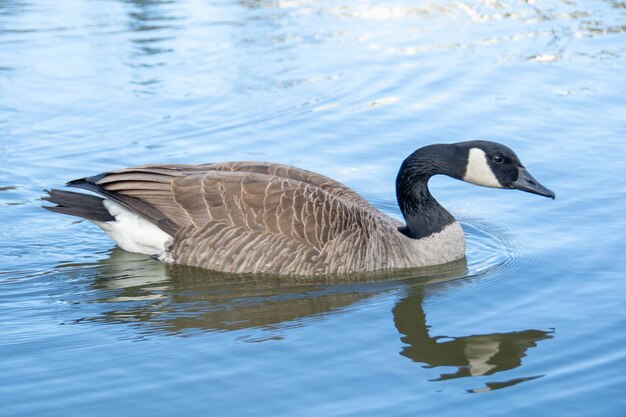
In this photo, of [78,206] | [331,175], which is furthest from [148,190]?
[331,175]

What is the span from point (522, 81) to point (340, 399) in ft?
29.7

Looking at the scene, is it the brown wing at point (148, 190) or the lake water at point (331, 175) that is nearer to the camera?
the lake water at point (331, 175)

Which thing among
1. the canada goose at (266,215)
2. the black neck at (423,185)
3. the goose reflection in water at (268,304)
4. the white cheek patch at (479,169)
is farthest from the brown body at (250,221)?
the white cheek patch at (479,169)

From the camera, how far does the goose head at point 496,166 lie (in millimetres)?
9773

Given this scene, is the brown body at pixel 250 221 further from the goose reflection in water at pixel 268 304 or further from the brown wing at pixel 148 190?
the goose reflection in water at pixel 268 304

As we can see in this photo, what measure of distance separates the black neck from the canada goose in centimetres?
1

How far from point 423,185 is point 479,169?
0.56 m

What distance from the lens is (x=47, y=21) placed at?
60.0 ft

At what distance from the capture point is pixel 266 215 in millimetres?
9625

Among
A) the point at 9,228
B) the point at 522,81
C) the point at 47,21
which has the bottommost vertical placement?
the point at 9,228

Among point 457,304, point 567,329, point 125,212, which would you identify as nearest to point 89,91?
point 125,212

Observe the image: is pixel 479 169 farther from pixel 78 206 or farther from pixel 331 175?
pixel 78 206

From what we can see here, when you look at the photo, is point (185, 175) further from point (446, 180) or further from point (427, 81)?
point (427, 81)

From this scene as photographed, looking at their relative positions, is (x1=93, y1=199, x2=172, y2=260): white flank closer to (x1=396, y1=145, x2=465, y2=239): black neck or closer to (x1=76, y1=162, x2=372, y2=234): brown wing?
(x1=76, y1=162, x2=372, y2=234): brown wing
